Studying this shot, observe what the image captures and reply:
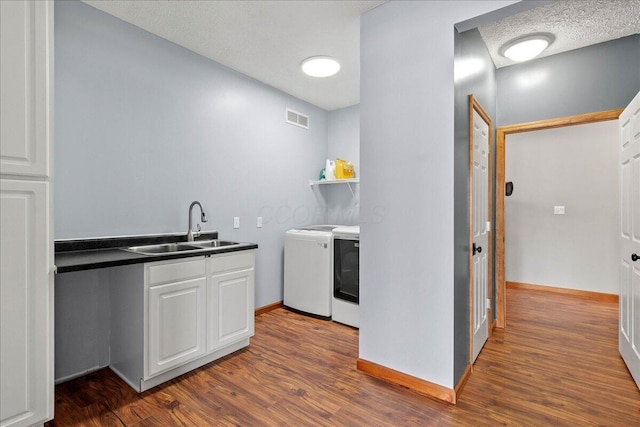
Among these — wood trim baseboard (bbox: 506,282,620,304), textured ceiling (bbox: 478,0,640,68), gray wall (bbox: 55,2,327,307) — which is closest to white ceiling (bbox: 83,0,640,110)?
textured ceiling (bbox: 478,0,640,68)

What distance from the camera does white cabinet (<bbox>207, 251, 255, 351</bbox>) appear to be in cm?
244

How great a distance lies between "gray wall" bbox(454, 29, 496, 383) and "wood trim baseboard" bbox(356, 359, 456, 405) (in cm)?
11

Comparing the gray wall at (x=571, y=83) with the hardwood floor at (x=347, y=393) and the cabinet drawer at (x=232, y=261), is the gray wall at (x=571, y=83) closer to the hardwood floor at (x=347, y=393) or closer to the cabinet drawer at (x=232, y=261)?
the hardwood floor at (x=347, y=393)

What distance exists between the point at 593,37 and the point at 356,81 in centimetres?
208

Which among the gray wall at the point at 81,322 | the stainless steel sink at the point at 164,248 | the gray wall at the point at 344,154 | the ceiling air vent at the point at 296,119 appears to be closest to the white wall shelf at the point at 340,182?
the gray wall at the point at 344,154

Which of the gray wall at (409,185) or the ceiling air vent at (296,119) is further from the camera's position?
the ceiling air vent at (296,119)

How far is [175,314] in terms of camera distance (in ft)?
7.23

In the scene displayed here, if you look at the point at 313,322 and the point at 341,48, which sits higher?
the point at 341,48

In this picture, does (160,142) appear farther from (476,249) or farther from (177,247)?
(476,249)

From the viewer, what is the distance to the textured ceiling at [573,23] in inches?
90.0

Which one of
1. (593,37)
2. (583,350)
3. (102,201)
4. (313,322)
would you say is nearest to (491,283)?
(583,350)

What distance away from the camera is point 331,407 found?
76.2 inches

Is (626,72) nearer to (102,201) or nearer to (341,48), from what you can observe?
(341,48)

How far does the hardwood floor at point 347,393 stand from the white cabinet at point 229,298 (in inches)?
7.9
